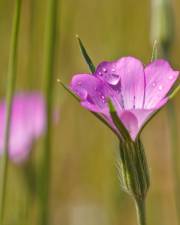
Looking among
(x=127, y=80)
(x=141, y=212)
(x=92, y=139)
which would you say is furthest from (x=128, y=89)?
(x=92, y=139)

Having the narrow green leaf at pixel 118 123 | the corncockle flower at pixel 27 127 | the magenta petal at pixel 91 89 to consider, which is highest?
the corncockle flower at pixel 27 127

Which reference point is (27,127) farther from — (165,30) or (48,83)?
(48,83)

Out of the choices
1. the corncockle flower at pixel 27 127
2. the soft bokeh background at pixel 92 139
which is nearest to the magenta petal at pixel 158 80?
the corncockle flower at pixel 27 127

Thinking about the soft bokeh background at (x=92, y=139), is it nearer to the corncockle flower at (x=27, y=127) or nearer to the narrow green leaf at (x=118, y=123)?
the corncockle flower at (x=27, y=127)

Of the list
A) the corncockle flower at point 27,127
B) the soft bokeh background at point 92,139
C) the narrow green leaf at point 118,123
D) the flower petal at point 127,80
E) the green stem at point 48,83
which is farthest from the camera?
the soft bokeh background at point 92,139

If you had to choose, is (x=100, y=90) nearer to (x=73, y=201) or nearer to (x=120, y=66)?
(x=120, y=66)

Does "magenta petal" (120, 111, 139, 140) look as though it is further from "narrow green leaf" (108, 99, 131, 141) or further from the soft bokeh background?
the soft bokeh background
